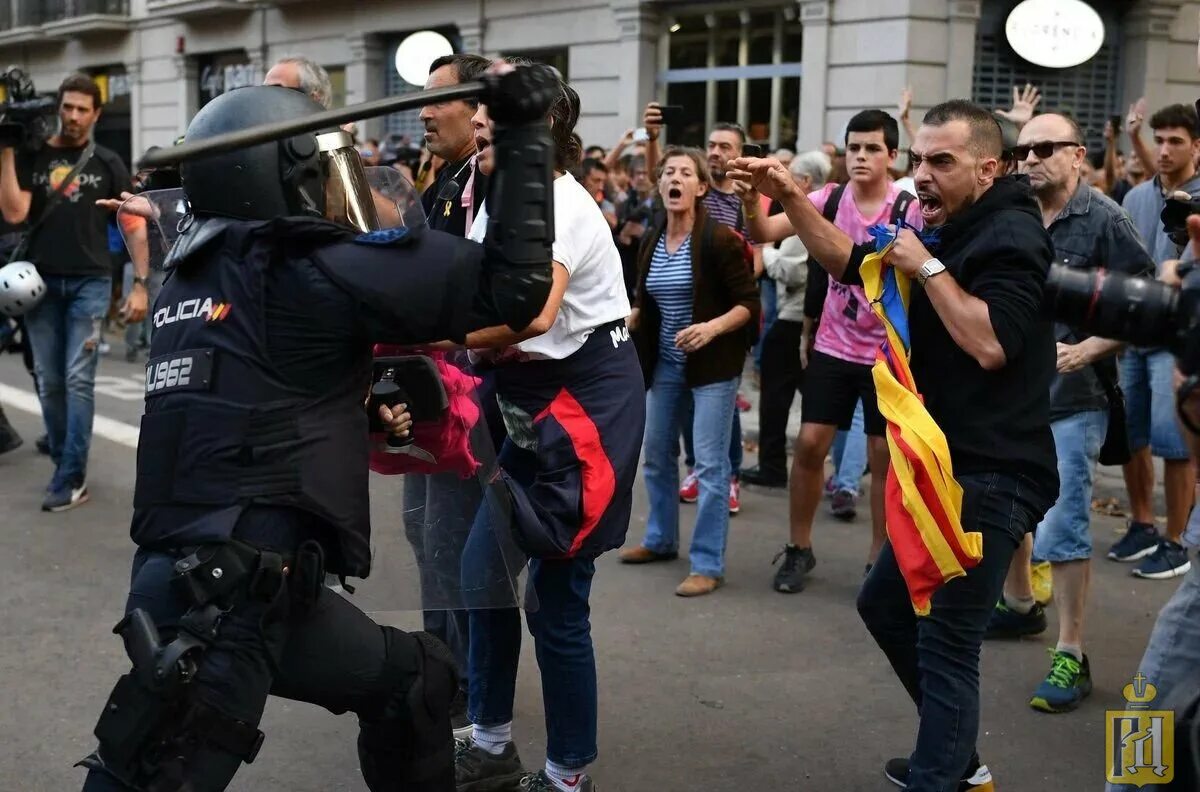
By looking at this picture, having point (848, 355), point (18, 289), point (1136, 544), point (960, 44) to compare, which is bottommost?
point (1136, 544)

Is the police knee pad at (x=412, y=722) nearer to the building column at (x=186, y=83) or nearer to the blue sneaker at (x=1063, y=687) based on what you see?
the blue sneaker at (x=1063, y=687)

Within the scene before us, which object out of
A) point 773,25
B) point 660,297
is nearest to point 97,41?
point 773,25

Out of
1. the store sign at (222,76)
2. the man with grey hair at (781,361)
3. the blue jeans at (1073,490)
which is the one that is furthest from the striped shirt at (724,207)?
the store sign at (222,76)

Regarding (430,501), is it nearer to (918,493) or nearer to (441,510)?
(441,510)

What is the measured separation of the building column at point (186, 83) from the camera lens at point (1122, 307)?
24.2 meters

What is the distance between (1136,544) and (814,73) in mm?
9277

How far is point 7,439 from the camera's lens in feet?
26.6

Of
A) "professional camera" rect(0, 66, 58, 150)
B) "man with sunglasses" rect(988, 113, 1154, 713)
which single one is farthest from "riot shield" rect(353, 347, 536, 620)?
"professional camera" rect(0, 66, 58, 150)

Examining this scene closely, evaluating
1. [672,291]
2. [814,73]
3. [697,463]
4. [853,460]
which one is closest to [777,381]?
[853,460]

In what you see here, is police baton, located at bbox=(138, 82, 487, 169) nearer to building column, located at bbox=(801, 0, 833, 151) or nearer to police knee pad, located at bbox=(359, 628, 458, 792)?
police knee pad, located at bbox=(359, 628, 458, 792)

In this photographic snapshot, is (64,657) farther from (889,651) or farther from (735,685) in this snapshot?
(889,651)

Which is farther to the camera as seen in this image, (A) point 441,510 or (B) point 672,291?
(B) point 672,291

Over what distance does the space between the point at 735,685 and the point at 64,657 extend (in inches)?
90.0

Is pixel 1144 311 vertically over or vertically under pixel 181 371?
over
